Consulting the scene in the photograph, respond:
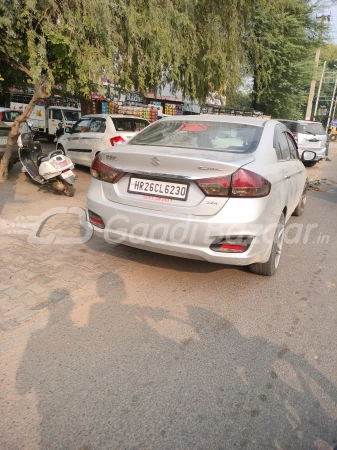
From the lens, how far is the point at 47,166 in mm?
6695

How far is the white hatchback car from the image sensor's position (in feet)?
29.1

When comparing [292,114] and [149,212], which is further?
[292,114]

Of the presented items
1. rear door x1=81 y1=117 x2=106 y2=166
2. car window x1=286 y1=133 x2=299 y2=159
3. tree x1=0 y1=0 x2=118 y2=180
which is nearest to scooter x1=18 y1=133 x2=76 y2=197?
tree x1=0 y1=0 x2=118 y2=180

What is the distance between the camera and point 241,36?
36.7 ft

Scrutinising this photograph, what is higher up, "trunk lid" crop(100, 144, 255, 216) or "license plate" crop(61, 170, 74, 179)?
"trunk lid" crop(100, 144, 255, 216)

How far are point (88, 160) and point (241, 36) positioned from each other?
6389 mm

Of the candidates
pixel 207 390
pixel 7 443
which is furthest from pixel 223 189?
pixel 7 443

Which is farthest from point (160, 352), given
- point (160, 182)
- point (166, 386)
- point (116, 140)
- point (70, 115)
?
point (70, 115)

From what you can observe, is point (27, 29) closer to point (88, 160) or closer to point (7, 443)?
point (88, 160)

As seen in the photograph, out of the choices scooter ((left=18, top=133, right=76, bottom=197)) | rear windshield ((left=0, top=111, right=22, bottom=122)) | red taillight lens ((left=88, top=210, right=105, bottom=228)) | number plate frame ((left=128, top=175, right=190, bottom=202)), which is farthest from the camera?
rear windshield ((left=0, top=111, right=22, bottom=122))

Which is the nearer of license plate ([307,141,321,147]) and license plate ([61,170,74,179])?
license plate ([61,170,74,179])

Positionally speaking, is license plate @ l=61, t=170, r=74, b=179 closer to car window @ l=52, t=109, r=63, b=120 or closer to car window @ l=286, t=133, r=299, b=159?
car window @ l=286, t=133, r=299, b=159

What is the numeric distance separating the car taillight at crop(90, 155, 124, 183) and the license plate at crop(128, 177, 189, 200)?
0.55ft

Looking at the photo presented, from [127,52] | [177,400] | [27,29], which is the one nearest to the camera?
[177,400]
